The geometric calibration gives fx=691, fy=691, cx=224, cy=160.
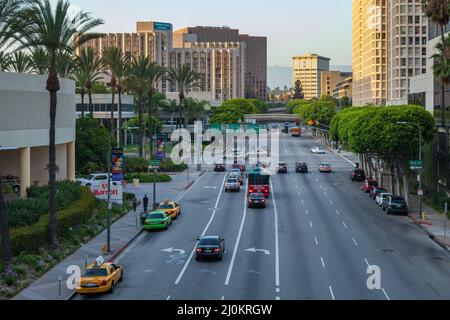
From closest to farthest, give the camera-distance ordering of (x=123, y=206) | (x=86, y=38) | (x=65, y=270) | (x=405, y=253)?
(x=65, y=270), (x=405, y=253), (x=86, y=38), (x=123, y=206)

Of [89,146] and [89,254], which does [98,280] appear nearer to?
[89,254]

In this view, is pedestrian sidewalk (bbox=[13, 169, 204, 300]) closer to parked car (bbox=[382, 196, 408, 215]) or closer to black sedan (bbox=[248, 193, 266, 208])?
black sedan (bbox=[248, 193, 266, 208])

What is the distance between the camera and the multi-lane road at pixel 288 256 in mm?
31250

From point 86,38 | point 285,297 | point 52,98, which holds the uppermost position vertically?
point 86,38

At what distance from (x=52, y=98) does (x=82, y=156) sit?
30.8m

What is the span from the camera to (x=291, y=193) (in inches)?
2815

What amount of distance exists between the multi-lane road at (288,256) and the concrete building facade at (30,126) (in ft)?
35.0

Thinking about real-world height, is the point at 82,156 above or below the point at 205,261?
above

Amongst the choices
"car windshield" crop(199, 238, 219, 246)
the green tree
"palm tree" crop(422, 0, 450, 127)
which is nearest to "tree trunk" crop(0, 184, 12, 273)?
"car windshield" crop(199, 238, 219, 246)

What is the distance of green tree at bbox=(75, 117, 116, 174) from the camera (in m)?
71.1

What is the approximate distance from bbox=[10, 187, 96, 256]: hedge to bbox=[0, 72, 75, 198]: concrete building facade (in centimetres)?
366
